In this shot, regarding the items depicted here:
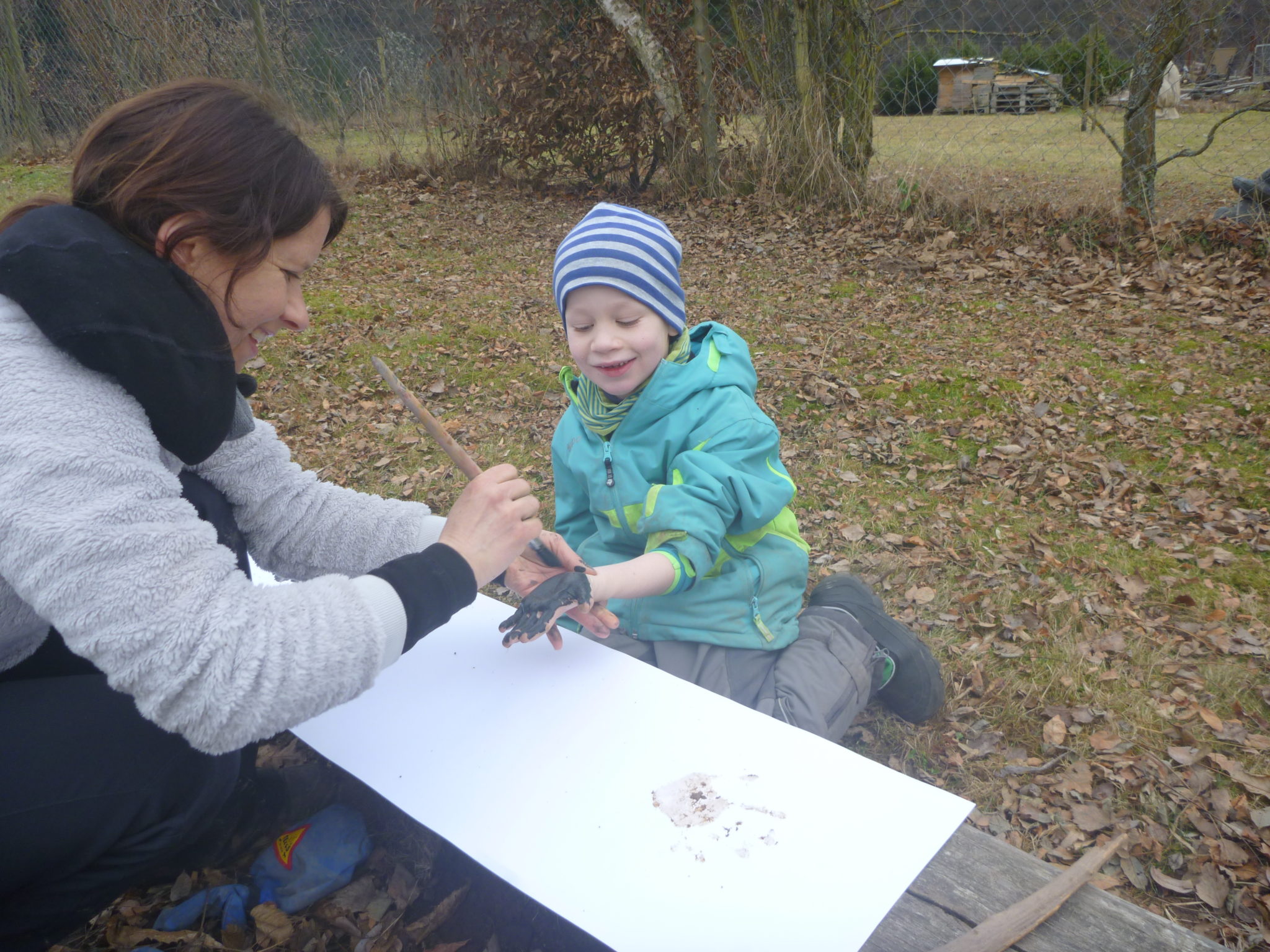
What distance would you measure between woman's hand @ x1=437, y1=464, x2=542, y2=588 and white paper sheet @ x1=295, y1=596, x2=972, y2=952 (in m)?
0.38

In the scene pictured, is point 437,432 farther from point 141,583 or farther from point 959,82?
point 959,82

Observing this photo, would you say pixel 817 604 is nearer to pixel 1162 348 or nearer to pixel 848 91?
pixel 1162 348

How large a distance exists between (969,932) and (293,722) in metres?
0.97

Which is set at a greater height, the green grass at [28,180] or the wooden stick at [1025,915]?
the green grass at [28,180]

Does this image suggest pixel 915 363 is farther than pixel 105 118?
Yes

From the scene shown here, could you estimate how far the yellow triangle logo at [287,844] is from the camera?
5.36 ft

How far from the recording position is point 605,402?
6.54 feet

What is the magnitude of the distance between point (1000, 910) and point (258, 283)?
140 cm

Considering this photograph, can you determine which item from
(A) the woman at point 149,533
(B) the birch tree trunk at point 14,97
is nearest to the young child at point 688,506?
(A) the woman at point 149,533

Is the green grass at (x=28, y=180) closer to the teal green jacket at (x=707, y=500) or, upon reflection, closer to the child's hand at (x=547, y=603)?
the teal green jacket at (x=707, y=500)

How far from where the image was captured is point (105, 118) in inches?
49.4

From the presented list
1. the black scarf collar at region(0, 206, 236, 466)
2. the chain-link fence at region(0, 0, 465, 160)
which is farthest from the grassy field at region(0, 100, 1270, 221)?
the black scarf collar at region(0, 206, 236, 466)

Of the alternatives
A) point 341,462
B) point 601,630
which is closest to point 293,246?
point 601,630

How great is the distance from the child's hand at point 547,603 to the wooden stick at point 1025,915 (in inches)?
31.4
